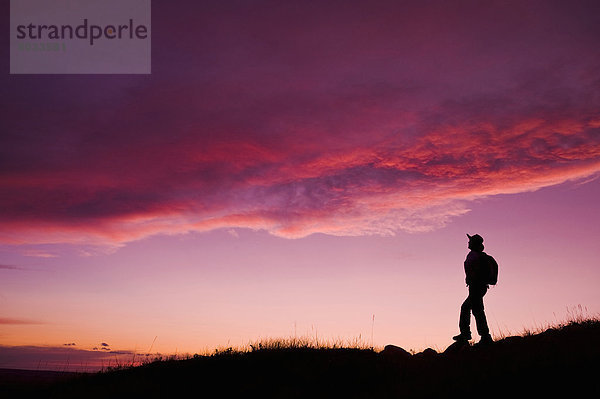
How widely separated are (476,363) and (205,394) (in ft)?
23.0

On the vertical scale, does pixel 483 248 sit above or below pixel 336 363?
above

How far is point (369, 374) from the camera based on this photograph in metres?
13.2

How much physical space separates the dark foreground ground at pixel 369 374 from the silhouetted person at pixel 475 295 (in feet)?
1.65

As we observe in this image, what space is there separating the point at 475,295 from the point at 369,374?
3744mm

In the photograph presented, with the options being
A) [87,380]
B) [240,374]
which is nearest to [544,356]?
[240,374]

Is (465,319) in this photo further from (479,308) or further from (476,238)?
(476,238)

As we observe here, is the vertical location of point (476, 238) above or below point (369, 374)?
above

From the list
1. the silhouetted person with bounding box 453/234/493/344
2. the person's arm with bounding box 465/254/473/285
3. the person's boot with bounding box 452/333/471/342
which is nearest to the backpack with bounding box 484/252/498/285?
the silhouetted person with bounding box 453/234/493/344

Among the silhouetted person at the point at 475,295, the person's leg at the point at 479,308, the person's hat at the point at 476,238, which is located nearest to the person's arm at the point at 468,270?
the silhouetted person at the point at 475,295

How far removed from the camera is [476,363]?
36.4ft

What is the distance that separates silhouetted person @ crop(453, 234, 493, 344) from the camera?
44.7 ft

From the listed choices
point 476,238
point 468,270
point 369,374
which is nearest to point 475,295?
point 468,270

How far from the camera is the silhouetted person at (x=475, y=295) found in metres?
13.6

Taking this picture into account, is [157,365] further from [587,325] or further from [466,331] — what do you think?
[587,325]
